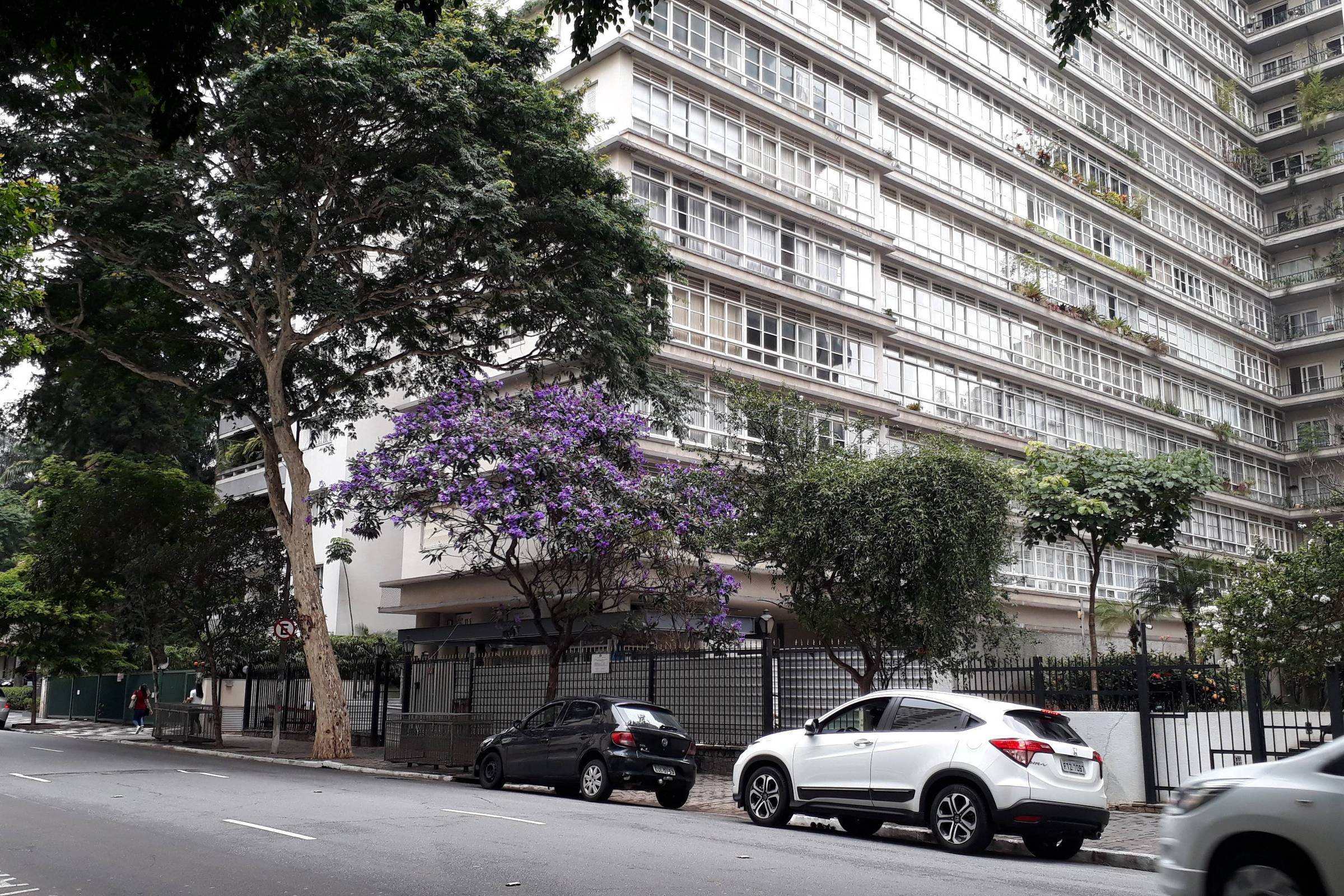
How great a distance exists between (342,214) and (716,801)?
13.0 metres

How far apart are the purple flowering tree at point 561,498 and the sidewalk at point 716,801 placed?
10.5ft

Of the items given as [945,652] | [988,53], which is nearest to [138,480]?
[945,652]

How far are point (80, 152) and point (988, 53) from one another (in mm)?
34408

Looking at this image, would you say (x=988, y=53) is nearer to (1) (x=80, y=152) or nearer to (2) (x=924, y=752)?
(1) (x=80, y=152)

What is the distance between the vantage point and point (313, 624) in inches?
954

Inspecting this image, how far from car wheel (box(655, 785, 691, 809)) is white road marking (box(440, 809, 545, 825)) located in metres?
3.30

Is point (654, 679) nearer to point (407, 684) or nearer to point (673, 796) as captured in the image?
point (673, 796)

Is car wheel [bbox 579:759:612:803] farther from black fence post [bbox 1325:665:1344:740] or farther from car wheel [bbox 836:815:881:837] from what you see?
black fence post [bbox 1325:665:1344:740]

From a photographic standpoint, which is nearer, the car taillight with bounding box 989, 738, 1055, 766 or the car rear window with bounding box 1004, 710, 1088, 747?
the car taillight with bounding box 989, 738, 1055, 766

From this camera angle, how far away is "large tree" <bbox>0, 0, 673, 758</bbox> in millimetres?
20641

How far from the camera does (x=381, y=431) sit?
44.1 metres

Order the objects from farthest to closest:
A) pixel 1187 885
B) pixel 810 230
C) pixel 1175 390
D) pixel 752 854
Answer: pixel 1175 390 → pixel 810 230 → pixel 752 854 → pixel 1187 885

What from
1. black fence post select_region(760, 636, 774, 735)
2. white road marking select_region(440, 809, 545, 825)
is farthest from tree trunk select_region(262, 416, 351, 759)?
white road marking select_region(440, 809, 545, 825)

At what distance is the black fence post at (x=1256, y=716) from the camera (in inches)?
576
